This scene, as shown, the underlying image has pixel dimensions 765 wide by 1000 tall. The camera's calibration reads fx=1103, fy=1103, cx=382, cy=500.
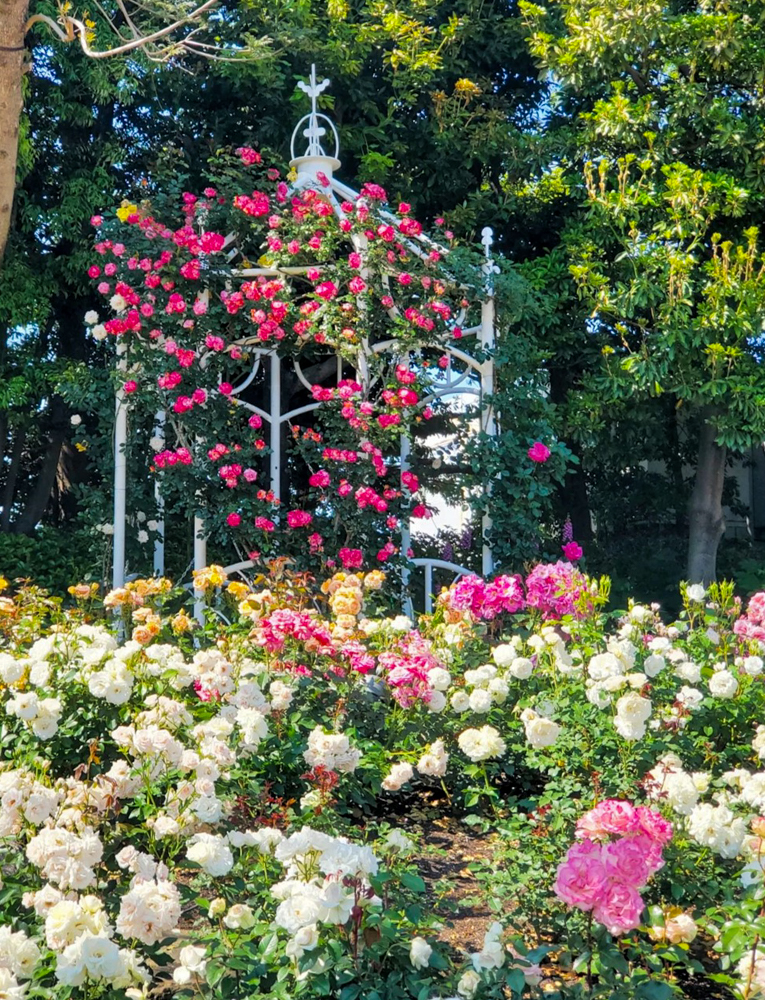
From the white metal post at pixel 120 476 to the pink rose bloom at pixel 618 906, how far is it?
4112mm

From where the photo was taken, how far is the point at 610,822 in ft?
6.50

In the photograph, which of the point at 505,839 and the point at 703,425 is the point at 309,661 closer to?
the point at 505,839

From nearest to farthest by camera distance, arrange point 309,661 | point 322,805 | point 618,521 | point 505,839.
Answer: point 322,805 → point 505,839 → point 309,661 → point 618,521

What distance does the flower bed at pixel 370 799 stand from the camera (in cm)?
192

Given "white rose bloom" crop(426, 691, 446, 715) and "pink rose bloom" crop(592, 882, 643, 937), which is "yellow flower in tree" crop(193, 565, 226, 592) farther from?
"pink rose bloom" crop(592, 882, 643, 937)

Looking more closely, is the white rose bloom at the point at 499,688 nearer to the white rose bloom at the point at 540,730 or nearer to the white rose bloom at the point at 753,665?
the white rose bloom at the point at 540,730

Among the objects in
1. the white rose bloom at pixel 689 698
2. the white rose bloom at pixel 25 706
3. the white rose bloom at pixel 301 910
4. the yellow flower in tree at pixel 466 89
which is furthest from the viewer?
the yellow flower in tree at pixel 466 89

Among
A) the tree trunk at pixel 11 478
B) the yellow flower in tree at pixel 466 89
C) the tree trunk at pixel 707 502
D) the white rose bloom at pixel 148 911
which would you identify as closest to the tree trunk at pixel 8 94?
the white rose bloom at pixel 148 911

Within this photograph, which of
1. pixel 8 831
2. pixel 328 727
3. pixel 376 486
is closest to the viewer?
pixel 8 831

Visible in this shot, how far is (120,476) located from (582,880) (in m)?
4.28

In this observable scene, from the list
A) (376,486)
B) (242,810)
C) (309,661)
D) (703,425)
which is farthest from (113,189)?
(242,810)

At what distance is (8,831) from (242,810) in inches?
22.2

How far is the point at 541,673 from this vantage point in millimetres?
3465

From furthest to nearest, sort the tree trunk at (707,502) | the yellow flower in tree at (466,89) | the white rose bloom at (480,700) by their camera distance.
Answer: the tree trunk at (707,502), the yellow flower in tree at (466,89), the white rose bloom at (480,700)
